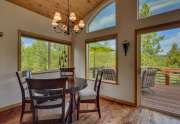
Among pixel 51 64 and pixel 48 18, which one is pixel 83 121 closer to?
pixel 51 64

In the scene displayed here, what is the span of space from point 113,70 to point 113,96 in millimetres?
800

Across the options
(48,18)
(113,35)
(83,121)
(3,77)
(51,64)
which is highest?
(48,18)

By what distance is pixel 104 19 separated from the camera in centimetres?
464

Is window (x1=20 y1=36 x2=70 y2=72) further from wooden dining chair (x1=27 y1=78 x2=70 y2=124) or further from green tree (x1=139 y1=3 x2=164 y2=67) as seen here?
green tree (x1=139 y1=3 x2=164 y2=67)

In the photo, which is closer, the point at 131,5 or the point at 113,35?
the point at 131,5

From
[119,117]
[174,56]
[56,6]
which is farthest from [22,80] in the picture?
[174,56]

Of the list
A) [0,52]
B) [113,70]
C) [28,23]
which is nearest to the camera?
[0,52]

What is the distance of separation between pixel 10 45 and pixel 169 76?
4360 millimetres

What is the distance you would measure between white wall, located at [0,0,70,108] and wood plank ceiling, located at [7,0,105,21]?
0.20 m

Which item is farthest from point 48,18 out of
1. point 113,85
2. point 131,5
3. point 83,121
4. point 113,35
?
point 83,121

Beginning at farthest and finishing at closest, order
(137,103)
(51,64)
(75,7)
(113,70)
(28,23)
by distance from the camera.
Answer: (51,64) → (75,7) → (113,70) → (28,23) → (137,103)

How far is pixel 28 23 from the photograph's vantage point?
4.02 m

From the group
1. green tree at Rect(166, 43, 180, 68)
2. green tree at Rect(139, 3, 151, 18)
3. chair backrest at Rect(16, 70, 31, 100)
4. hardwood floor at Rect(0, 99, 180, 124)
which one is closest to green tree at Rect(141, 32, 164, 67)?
green tree at Rect(166, 43, 180, 68)

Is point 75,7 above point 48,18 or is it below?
above
